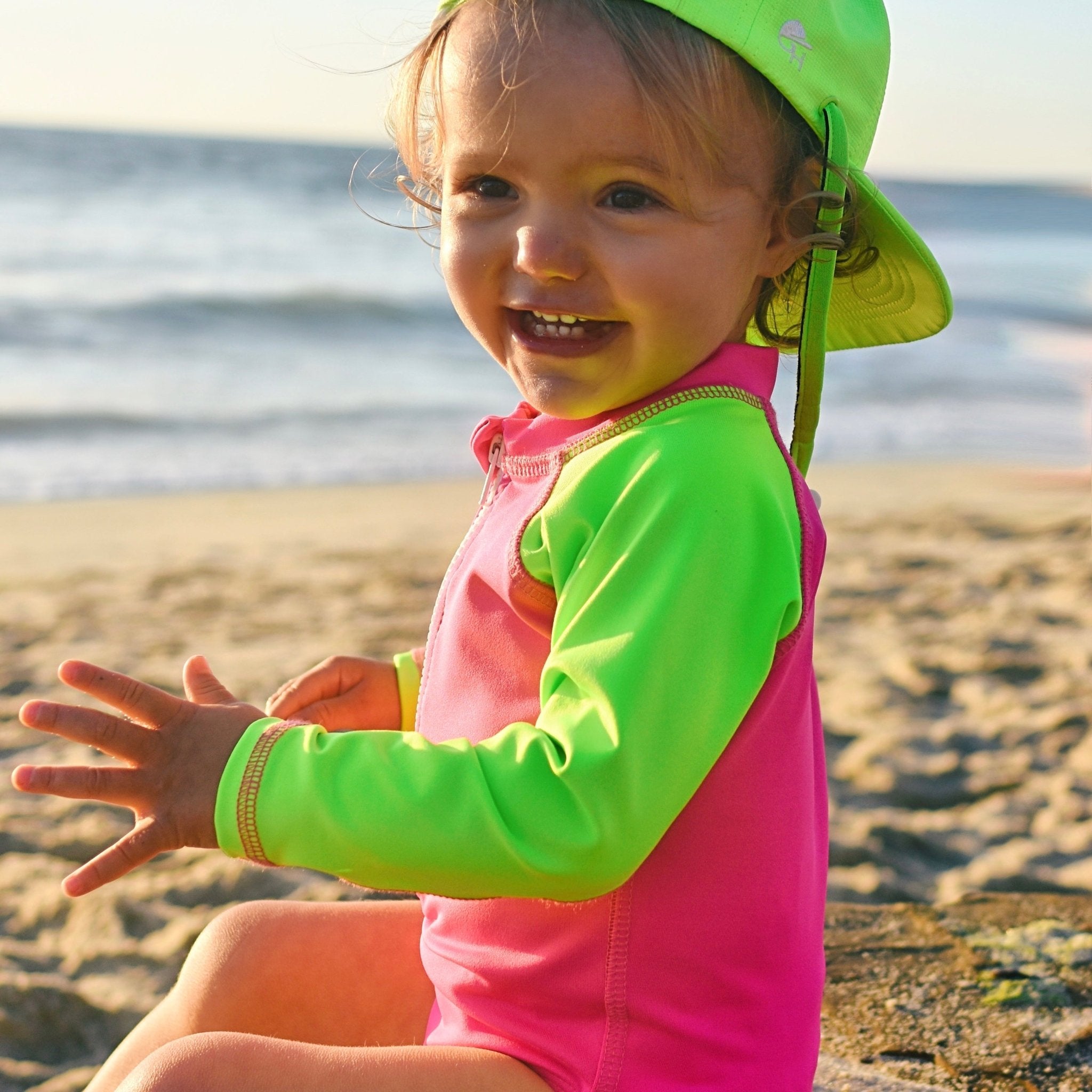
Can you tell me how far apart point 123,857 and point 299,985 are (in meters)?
0.57

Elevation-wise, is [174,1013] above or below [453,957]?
below

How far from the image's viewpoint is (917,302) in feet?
6.23

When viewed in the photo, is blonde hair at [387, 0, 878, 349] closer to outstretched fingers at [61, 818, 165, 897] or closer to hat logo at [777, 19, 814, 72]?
hat logo at [777, 19, 814, 72]

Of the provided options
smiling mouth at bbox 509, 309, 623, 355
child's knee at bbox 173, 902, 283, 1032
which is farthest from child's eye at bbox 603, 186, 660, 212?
child's knee at bbox 173, 902, 283, 1032

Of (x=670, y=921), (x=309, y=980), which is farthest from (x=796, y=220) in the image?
(x=309, y=980)

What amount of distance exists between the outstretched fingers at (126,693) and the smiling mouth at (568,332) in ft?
1.92

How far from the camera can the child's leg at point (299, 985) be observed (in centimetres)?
184

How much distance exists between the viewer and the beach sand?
8.02 ft

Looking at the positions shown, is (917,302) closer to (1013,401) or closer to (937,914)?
(937,914)

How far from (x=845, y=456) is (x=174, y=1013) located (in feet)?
22.5

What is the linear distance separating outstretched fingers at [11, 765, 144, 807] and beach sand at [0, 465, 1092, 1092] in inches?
44.6

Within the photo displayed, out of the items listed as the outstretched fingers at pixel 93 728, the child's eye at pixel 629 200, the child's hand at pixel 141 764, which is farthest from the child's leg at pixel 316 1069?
the child's eye at pixel 629 200

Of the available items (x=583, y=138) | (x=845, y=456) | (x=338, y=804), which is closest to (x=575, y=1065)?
(x=338, y=804)

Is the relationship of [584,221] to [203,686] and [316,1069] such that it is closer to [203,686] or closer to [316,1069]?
[203,686]
